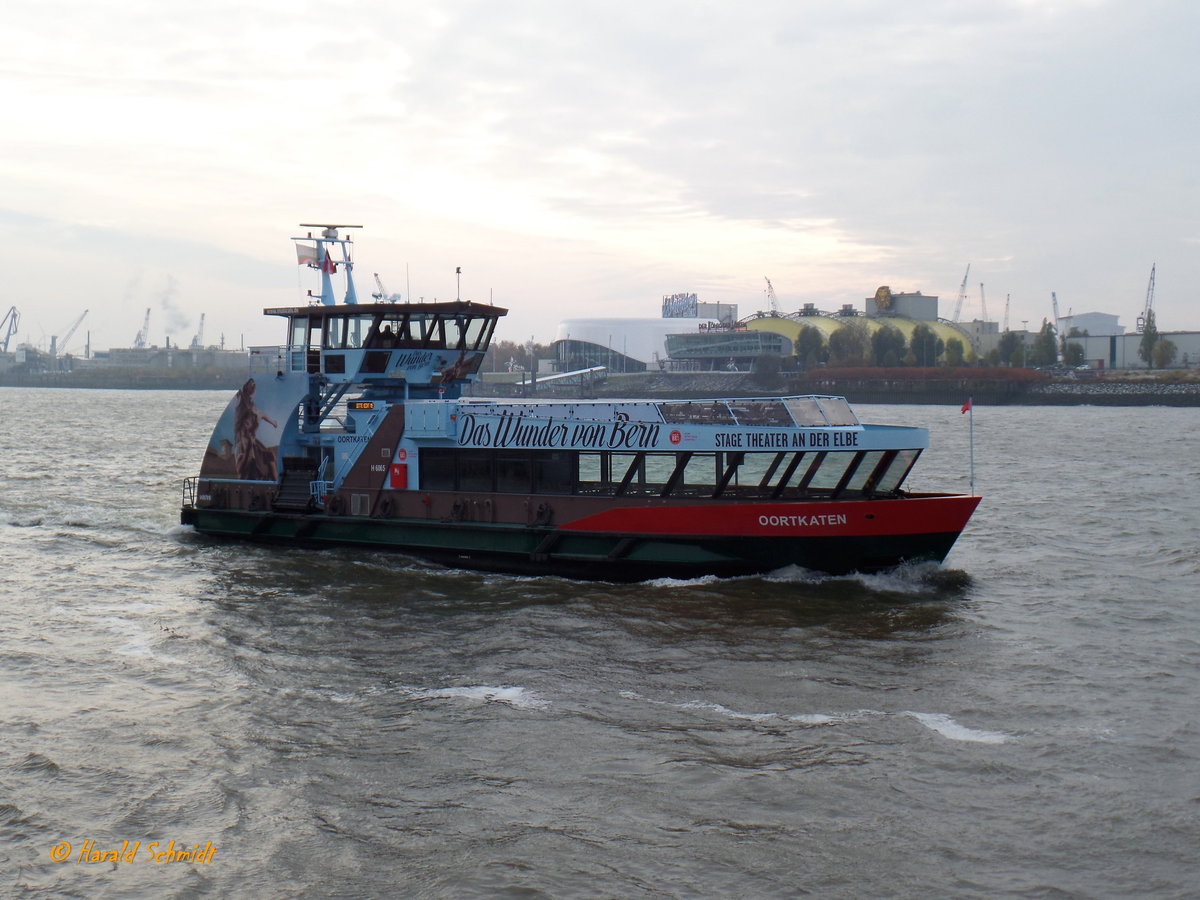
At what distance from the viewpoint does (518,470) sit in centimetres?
2202

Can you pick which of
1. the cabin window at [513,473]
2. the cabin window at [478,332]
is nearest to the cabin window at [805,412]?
the cabin window at [513,473]

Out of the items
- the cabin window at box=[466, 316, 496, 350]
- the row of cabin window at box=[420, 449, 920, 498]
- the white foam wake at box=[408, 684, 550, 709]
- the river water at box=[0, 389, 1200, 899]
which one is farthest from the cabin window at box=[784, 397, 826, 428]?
the cabin window at box=[466, 316, 496, 350]

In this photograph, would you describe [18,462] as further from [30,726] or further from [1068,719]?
[1068,719]

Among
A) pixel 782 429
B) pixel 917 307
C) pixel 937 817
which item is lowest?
pixel 937 817

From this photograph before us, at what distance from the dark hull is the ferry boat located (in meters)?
0.03

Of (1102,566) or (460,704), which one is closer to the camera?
(460,704)

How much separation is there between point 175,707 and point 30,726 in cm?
173

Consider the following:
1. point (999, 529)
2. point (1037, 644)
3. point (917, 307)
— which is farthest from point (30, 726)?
point (917, 307)

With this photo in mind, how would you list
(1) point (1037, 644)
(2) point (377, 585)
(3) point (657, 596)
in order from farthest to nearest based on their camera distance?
(2) point (377, 585), (3) point (657, 596), (1) point (1037, 644)

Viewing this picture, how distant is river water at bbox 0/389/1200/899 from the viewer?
10.1 m

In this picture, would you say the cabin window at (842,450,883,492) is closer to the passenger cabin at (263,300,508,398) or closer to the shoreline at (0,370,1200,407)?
the passenger cabin at (263,300,508,398)

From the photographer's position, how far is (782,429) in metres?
19.9

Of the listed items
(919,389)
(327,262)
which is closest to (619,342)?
(919,389)

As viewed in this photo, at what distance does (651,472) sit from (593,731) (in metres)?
8.65
